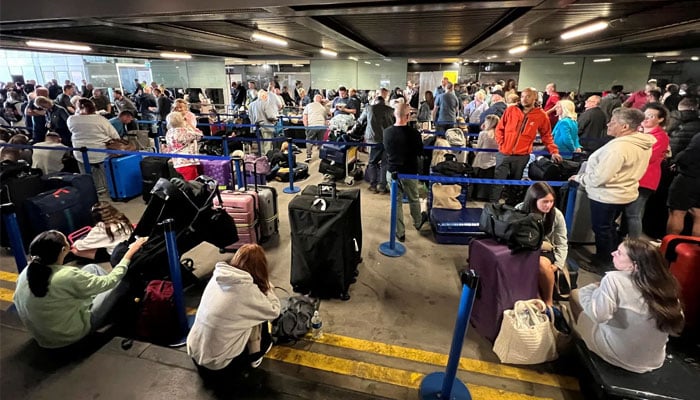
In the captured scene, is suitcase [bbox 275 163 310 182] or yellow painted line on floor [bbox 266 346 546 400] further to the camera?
suitcase [bbox 275 163 310 182]

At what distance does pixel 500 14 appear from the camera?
593 centimetres

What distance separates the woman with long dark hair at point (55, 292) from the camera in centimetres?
230

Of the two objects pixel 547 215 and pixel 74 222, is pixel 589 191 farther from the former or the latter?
pixel 74 222

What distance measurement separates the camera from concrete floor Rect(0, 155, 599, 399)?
7.41 feet

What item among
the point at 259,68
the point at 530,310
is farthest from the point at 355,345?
the point at 259,68

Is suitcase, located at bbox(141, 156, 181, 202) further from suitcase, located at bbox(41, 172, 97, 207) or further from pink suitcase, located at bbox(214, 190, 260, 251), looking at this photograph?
pink suitcase, located at bbox(214, 190, 260, 251)

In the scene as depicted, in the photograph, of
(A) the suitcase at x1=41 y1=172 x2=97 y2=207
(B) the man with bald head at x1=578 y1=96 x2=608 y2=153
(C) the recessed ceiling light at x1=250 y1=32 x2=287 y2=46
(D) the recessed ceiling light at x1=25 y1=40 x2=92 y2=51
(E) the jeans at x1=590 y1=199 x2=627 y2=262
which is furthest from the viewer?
(D) the recessed ceiling light at x1=25 y1=40 x2=92 y2=51

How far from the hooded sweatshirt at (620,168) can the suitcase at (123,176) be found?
643cm

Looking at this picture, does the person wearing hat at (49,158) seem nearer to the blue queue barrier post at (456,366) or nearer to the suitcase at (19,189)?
the suitcase at (19,189)

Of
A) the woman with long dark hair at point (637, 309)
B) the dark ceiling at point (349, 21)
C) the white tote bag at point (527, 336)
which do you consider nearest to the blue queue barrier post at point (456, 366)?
the white tote bag at point (527, 336)

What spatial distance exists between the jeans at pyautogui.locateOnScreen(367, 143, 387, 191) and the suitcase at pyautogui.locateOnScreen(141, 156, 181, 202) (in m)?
3.33

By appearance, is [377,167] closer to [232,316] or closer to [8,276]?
[232,316]

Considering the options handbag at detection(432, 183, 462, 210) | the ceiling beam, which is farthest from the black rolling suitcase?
the ceiling beam

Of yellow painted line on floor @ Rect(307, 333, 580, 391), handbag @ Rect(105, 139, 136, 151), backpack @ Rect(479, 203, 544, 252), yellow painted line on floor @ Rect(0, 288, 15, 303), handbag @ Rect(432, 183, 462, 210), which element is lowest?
yellow painted line on floor @ Rect(307, 333, 580, 391)
